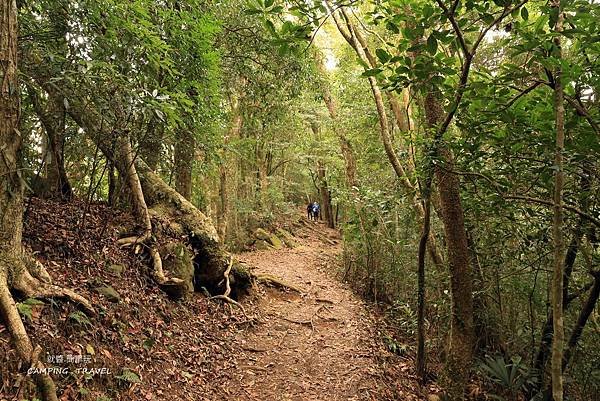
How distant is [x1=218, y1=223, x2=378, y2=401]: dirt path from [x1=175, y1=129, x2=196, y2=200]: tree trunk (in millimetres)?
3614

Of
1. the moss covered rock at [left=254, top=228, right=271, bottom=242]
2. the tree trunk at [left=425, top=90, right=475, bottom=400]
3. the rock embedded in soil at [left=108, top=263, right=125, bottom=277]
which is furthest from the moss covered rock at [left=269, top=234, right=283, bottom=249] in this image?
the tree trunk at [left=425, top=90, right=475, bottom=400]

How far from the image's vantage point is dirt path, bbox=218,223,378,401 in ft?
19.2

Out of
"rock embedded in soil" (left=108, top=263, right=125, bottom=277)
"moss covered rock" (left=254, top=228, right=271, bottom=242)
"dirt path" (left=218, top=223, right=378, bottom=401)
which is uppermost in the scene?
"moss covered rock" (left=254, top=228, right=271, bottom=242)

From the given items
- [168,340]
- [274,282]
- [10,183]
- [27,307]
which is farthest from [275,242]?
[10,183]

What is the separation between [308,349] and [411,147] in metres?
4.46

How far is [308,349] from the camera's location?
24.3 feet

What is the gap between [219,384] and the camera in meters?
5.51

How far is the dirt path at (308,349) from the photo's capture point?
19.2 feet

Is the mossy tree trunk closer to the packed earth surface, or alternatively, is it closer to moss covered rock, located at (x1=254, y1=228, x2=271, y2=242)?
the packed earth surface

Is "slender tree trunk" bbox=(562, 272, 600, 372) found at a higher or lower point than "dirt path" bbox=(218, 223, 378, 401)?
higher

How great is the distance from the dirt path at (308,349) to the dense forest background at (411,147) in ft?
2.98

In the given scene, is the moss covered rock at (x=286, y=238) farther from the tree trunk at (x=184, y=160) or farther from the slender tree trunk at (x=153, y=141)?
the slender tree trunk at (x=153, y=141)

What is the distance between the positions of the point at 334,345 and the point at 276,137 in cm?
1594

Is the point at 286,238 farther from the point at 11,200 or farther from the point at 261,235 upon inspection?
the point at 11,200
